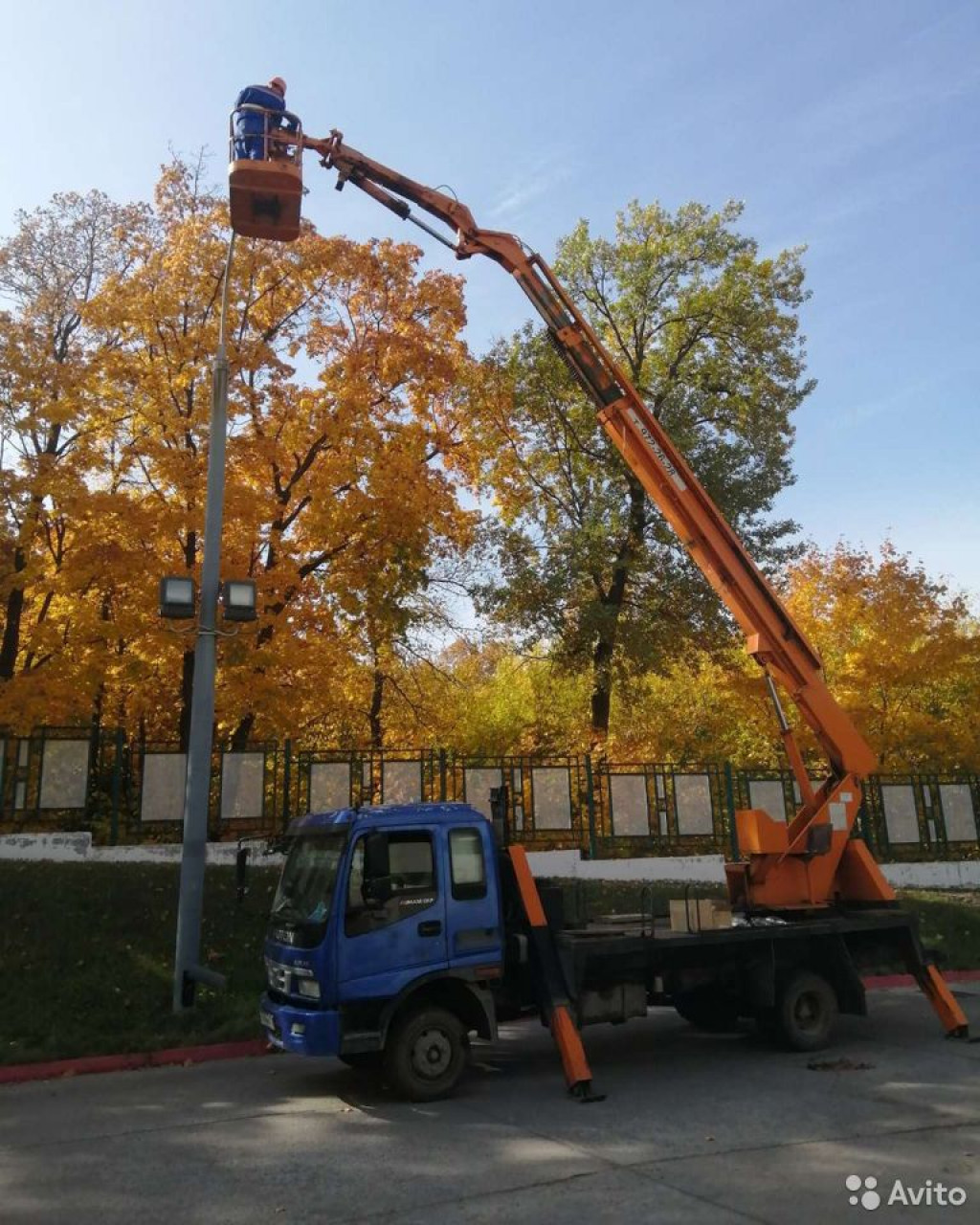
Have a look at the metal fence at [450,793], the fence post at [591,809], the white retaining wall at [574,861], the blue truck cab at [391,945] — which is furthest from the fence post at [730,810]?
the blue truck cab at [391,945]

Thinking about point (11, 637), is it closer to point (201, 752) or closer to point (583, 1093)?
point (201, 752)

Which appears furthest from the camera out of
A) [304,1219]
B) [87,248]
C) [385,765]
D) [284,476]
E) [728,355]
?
[728,355]

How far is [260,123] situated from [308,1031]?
375 inches

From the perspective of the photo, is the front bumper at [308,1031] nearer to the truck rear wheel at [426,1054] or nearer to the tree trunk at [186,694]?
the truck rear wheel at [426,1054]

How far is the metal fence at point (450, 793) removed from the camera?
16609 millimetres

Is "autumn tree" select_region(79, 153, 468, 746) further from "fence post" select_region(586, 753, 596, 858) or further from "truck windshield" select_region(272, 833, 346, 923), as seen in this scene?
"truck windshield" select_region(272, 833, 346, 923)

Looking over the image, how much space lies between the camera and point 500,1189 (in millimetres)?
5965

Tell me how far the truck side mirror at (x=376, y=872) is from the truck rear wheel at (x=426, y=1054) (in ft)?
3.53

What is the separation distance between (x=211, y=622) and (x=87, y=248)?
1461cm

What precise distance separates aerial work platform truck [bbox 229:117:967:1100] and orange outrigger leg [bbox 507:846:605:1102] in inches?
0.7

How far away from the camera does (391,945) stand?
8.02 metres

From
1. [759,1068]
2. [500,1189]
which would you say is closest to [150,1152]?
[500,1189]

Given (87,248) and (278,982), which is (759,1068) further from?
(87,248)

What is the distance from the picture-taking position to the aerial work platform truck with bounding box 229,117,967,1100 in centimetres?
804
